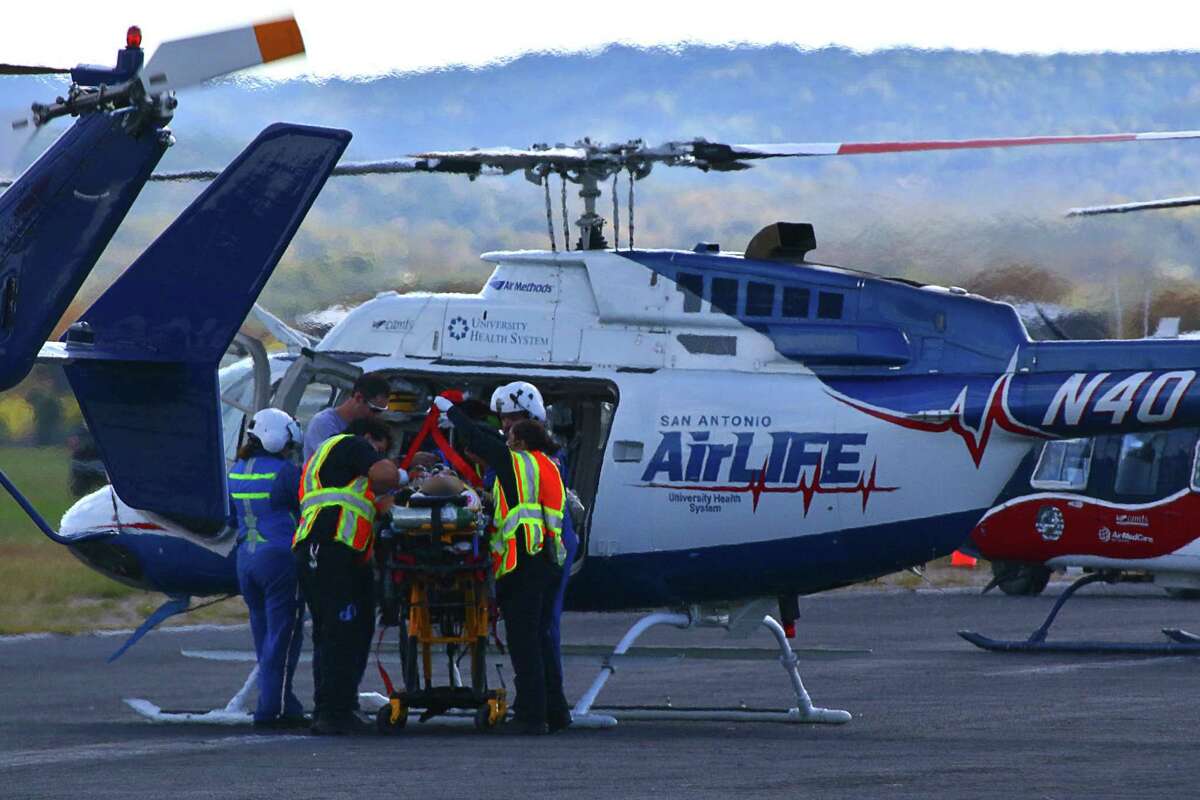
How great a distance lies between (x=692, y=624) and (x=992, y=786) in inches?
184

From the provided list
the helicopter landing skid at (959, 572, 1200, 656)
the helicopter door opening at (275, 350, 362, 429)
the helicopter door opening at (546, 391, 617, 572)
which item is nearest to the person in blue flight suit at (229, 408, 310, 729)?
the helicopter door opening at (275, 350, 362, 429)

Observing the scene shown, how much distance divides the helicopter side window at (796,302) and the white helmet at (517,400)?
208 centimetres

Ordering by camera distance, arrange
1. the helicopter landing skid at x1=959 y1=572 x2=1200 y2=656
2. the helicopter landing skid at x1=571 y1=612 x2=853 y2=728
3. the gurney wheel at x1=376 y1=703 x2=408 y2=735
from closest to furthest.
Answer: the gurney wheel at x1=376 y1=703 x2=408 y2=735 → the helicopter landing skid at x1=571 y1=612 x2=853 y2=728 → the helicopter landing skid at x1=959 y1=572 x2=1200 y2=656

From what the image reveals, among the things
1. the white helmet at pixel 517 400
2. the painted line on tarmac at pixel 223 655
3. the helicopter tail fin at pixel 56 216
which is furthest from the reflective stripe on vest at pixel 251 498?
the helicopter tail fin at pixel 56 216

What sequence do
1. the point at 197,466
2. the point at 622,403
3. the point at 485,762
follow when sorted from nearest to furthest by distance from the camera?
1. the point at 485,762
2. the point at 197,466
3. the point at 622,403

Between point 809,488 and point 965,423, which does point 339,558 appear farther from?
point 965,423

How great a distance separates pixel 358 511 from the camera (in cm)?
1247

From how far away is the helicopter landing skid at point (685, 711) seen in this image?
13102mm

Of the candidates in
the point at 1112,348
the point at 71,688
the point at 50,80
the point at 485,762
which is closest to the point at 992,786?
the point at 485,762

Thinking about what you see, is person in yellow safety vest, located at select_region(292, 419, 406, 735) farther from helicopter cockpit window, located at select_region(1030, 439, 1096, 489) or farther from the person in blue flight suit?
helicopter cockpit window, located at select_region(1030, 439, 1096, 489)

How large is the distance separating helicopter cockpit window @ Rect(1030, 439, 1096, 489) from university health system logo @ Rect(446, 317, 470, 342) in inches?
434

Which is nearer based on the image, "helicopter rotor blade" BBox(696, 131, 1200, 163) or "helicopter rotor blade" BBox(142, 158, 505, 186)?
"helicopter rotor blade" BBox(696, 131, 1200, 163)

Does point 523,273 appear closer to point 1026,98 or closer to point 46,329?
point 46,329

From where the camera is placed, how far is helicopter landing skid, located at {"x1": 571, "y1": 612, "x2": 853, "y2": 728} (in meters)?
13.1
